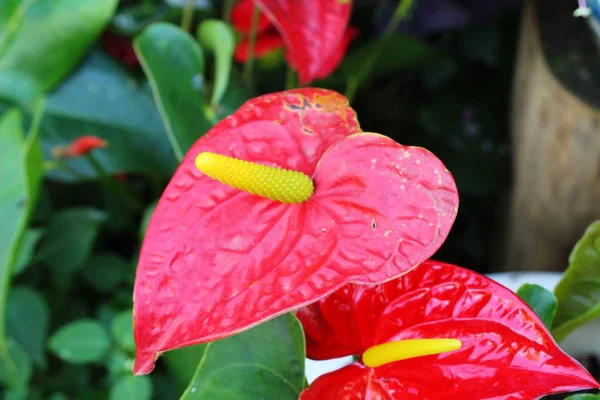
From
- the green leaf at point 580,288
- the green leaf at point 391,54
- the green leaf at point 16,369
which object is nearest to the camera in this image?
the green leaf at point 580,288

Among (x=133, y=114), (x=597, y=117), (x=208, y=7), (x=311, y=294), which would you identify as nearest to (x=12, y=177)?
(x=133, y=114)

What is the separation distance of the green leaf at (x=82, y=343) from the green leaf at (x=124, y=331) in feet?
0.06

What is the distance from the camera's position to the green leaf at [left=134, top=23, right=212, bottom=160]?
0.54 metres

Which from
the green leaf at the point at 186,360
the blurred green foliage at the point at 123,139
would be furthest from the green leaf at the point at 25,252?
the green leaf at the point at 186,360

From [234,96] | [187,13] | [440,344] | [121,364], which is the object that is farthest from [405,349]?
[187,13]

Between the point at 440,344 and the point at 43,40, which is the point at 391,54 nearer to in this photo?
the point at 43,40

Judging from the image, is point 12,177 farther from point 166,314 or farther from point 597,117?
point 597,117

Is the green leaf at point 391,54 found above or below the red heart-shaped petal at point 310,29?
below

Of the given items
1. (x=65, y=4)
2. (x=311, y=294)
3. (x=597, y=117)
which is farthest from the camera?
(x=65, y=4)

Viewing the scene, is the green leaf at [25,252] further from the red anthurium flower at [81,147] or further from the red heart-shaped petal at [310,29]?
the red heart-shaped petal at [310,29]

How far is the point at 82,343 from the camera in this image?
60 centimetres

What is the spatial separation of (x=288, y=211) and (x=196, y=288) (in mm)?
73

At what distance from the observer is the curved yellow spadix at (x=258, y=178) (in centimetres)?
33

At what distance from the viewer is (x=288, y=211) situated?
363mm
